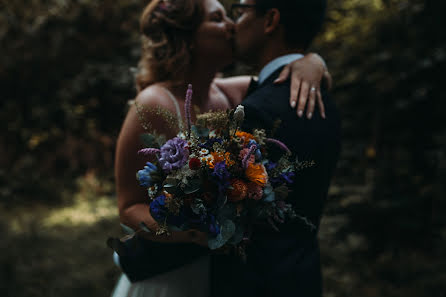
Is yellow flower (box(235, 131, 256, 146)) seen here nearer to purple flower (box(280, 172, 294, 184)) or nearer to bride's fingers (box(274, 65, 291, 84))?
purple flower (box(280, 172, 294, 184))

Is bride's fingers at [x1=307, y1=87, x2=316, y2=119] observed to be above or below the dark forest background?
above

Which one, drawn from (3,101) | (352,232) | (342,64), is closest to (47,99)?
(3,101)

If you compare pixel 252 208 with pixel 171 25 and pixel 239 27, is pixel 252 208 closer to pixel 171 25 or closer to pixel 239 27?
pixel 239 27

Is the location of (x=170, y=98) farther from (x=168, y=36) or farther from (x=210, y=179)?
(x=210, y=179)

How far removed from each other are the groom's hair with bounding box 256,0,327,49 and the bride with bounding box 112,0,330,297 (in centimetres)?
14

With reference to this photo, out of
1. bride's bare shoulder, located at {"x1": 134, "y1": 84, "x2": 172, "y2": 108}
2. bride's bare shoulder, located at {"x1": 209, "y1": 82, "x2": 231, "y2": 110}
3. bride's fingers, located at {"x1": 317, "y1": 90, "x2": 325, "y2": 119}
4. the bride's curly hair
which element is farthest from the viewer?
bride's bare shoulder, located at {"x1": 209, "y1": 82, "x2": 231, "y2": 110}

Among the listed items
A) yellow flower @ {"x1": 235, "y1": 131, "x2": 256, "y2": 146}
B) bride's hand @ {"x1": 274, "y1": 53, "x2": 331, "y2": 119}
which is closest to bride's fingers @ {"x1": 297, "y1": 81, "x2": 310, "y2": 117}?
bride's hand @ {"x1": 274, "y1": 53, "x2": 331, "y2": 119}

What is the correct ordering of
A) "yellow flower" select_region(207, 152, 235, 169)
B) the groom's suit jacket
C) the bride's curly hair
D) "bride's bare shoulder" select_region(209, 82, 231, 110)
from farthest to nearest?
"bride's bare shoulder" select_region(209, 82, 231, 110), the bride's curly hair, the groom's suit jacket, "yellow flower" select_region(207, 152, 235, 169)

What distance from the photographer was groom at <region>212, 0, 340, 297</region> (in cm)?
161

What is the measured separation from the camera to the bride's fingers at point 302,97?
165cm

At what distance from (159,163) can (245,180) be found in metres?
0.29

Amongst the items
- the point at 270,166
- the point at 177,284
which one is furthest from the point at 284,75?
the point at 177,284

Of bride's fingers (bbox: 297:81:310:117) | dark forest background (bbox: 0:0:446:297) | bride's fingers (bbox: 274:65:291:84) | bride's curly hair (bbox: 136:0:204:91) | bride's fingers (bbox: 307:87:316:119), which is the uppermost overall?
bride's curly hair (bbox: 136:0:204:91)

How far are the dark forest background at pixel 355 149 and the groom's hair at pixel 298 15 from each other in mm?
2204
